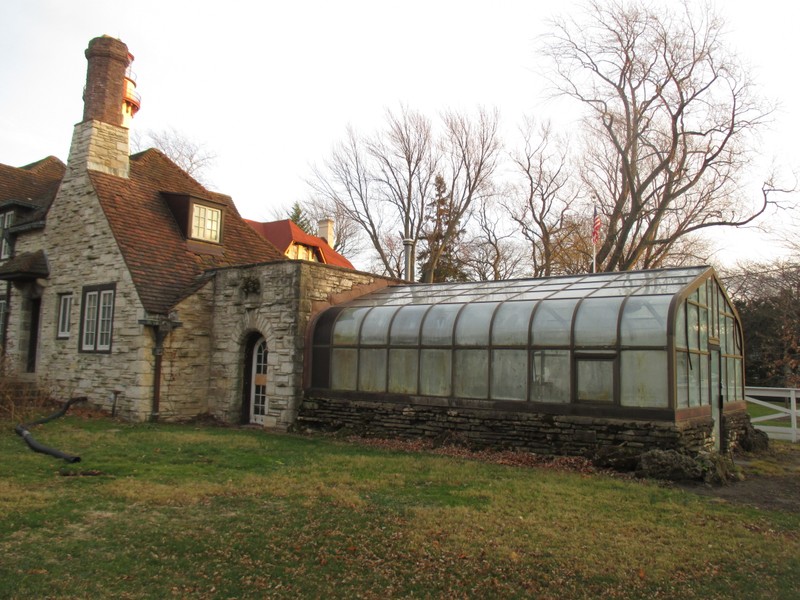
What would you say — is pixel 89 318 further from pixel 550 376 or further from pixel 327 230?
pixel 327 230

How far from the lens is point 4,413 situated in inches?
558

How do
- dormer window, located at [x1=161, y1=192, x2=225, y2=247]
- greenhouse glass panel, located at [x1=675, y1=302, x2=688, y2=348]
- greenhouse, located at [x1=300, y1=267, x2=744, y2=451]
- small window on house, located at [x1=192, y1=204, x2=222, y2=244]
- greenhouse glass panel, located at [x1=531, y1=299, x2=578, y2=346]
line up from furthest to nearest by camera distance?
small window on house, located at [x1=192, y1=204, x2=222, y2=244], dormer window, located at [x1=161, y1=192, x2=225, y2=247], greenhouse glass panel, located at [x1=531, y1=299, x2=578, y2=346], greenhouse glass panel, located at [x1=675, y1=302, x2=688, y2=348], greenhouse, located at [x1=300, y1=267, x2=744, y2=451]

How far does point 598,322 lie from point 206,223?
1235 centimetres

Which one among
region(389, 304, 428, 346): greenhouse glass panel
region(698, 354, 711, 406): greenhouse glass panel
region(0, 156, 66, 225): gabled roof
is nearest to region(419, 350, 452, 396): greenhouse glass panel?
region(389, 304, 428, 346): greenhouse glass panel

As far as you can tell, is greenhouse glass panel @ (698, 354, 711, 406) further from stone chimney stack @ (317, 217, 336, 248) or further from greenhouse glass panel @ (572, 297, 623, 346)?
stone chimney stack @ (317, 217, 336, 248)

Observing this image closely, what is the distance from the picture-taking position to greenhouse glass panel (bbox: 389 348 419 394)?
13.4 metres

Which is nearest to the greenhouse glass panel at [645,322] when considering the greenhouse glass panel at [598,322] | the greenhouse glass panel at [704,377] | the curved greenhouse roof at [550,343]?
the curved greenhouse roof at [550,343]

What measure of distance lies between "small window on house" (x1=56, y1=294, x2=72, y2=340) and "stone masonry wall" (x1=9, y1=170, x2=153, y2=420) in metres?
0.12

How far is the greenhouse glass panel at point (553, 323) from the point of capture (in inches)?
455

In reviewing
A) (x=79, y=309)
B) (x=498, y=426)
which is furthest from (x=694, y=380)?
(x=79, y=309)

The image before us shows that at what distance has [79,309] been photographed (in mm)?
17172

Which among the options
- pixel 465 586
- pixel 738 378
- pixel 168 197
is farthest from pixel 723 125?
pixel 465 586

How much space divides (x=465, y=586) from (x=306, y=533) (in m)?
1.92

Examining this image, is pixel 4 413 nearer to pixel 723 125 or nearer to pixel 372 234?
pixel 372 234
